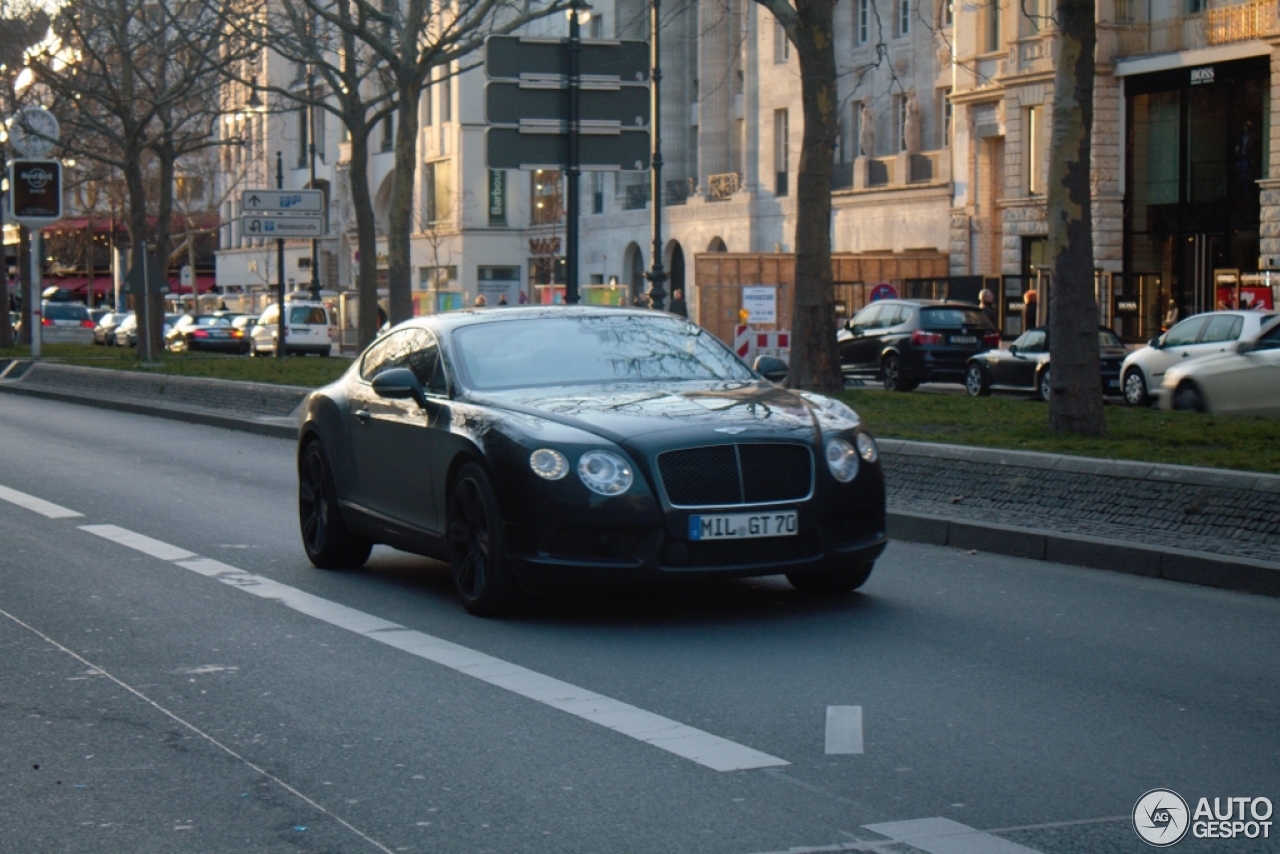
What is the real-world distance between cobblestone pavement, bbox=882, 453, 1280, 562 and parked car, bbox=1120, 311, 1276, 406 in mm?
13336

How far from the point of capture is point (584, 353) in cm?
970

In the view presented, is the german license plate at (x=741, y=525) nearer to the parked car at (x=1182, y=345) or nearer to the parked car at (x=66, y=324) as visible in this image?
the parked car at (x=1182, y=345)

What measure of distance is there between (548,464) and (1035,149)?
136 feet

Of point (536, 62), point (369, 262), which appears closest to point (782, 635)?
point (536, 62)

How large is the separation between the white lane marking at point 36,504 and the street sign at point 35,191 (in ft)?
76.4

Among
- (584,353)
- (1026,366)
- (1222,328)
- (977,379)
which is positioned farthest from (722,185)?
(584,353)

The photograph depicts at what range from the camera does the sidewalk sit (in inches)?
400

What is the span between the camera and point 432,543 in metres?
9.38

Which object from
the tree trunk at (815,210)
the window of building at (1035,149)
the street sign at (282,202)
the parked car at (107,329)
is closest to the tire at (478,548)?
the tree trunk at (815,210)

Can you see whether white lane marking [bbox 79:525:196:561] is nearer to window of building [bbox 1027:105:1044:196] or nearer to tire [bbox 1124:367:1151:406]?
tire [bbox 1124:367:1151:406]

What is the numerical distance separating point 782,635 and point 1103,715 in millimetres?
1919

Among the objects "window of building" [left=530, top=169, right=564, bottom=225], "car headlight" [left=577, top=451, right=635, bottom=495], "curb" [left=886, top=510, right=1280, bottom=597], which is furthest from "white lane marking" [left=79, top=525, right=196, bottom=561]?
"window of building" [left=530, top=169, right=564, bottom=225]

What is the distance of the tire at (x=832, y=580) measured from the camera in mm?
9352

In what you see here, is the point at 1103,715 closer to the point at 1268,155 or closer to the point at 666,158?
the point at 1268,155
